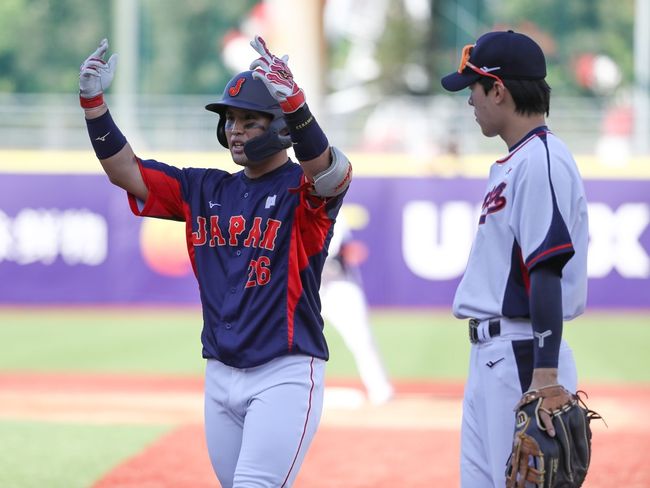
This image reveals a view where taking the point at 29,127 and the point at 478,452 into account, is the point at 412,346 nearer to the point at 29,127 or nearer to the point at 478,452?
the point at 478,452

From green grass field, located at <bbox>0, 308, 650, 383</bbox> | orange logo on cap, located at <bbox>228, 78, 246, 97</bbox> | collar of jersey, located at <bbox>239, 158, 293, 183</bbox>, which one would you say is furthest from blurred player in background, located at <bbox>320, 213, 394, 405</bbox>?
orange logo on cap, located at <bbox>228, 78, 246, 97</bbox>

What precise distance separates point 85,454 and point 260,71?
160 inches

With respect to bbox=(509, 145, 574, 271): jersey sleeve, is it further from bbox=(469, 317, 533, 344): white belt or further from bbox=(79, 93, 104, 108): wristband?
bbox=(79, 93, 104, 108): wristband

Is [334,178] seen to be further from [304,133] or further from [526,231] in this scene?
[526,231]

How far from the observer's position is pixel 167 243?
1565 cm

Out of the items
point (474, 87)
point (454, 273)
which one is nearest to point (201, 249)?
point (474, 87)

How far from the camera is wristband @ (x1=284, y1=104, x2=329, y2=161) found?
352cm

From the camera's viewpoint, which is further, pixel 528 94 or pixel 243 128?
pixel 243 128

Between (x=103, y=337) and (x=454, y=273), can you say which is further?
(x=454, y=273)

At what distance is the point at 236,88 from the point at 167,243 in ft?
39.2

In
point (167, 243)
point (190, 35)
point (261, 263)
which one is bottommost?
point (167, 243)

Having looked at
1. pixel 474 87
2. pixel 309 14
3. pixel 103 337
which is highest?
pixel 309 14

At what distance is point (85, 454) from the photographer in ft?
22.7

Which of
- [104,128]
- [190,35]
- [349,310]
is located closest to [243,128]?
[104,128]
